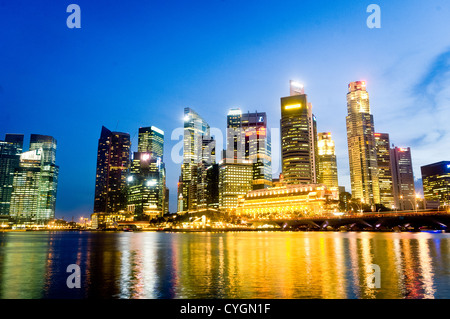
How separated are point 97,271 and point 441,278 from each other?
34710 mm

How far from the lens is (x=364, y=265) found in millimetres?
38812

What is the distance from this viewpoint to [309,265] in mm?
39250
